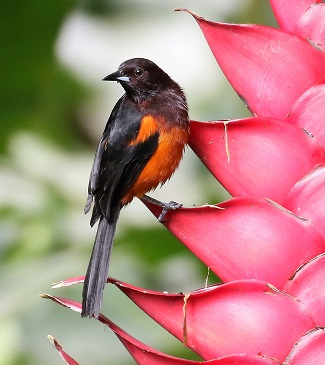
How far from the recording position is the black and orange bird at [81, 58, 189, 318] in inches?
47.3

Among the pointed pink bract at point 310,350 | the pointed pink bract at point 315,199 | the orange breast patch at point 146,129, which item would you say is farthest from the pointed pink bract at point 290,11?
the orange breast patch at point 146,129

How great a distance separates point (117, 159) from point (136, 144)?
51 millimetres

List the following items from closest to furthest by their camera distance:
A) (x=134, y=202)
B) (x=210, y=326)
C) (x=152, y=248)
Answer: (x=210, y=326)
(x=152, y=248)
(x=134, y=202)

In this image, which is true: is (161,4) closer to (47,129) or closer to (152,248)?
(47,129)

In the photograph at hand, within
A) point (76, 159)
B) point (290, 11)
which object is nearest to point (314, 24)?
Result: point (290, 11)

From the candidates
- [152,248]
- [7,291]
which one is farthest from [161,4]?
[7,291]

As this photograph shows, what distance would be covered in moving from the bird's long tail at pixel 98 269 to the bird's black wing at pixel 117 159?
2 cm

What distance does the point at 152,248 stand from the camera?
1.41m

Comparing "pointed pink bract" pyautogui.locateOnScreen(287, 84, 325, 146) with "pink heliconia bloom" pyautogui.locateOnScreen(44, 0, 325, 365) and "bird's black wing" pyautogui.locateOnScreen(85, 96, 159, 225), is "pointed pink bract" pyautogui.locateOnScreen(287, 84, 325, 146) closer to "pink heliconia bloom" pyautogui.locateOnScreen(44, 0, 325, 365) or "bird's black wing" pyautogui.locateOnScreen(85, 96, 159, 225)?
"pink heliconia bloom" pyautogui.locateOnScreen(44, 0, 325, 365)

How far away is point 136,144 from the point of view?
51.0 inches

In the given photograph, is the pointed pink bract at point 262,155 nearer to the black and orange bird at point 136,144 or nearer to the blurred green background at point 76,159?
the black and orange bird at point 136,144

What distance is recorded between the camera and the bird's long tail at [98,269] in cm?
85

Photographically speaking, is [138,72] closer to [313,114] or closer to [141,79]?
[141,79]

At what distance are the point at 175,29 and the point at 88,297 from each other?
85 centimetres
